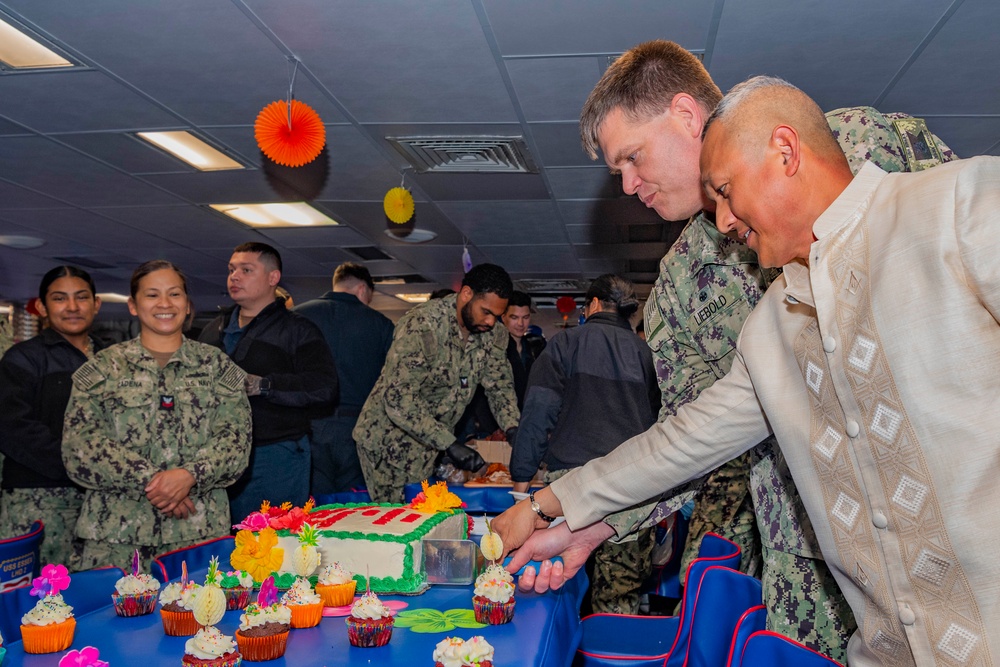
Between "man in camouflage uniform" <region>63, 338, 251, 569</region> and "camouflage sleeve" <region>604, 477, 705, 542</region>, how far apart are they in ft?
4.84

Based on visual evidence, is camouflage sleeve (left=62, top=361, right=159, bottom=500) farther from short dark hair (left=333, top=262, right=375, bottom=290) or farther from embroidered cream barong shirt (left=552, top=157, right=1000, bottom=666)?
short dark hair (left=333, top=262, right=375, bottom=290)

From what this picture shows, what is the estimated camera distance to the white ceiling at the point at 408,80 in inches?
136

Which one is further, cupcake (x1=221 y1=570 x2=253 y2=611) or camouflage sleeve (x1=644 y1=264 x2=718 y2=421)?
camouflage sleeve (x1=644 y1=264 x2=718 y2=421)

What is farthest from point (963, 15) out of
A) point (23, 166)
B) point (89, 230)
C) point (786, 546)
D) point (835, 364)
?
point (89, 230)

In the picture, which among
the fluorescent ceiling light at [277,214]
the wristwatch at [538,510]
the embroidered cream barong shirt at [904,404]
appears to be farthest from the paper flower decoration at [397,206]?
the embroidered cream barong shirt at [904,404]

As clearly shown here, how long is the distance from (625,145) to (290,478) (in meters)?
2.28

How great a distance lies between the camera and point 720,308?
5.93 ft

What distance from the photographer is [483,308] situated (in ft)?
13.1

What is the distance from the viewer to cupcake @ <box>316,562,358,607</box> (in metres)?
1.59

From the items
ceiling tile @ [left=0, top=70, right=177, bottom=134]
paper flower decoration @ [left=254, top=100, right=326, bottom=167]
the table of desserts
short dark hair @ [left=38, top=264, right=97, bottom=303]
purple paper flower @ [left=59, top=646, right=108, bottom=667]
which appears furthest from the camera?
ceiling tile @ [left=0, top=70, right=177, bottom=134]

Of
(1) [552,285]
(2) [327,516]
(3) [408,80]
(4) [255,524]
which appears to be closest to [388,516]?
(2) [327,516]

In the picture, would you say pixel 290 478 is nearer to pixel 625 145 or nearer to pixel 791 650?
pixel 625 145

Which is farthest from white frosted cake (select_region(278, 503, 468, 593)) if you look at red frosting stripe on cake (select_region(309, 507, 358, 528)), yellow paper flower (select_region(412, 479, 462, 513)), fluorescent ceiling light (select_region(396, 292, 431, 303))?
fluorescent ceiling light (select_region(396, 292, 431, 303))

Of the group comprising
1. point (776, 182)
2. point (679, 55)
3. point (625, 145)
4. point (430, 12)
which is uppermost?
point (430, 12)
